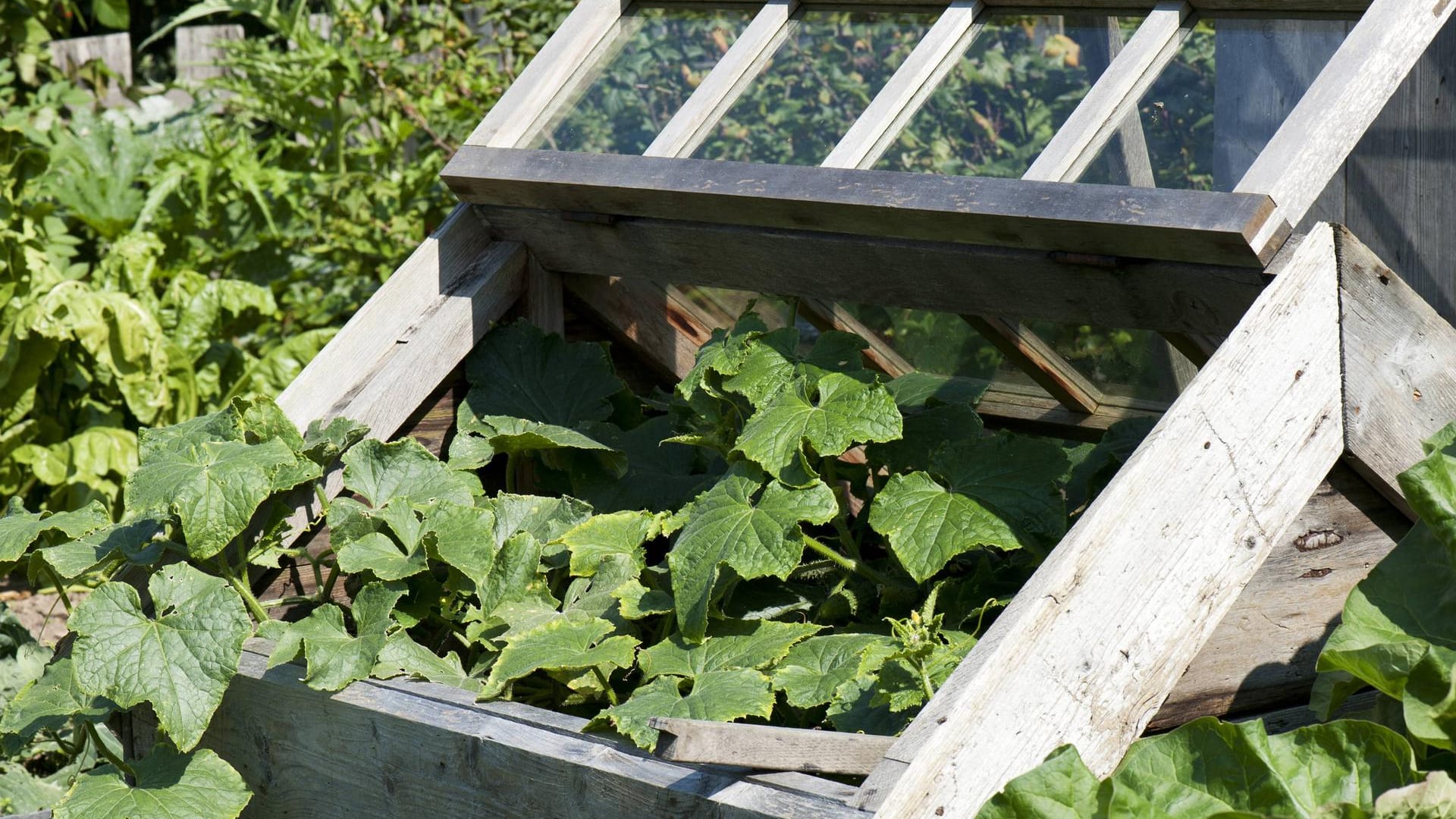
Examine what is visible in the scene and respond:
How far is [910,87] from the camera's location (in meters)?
1.89

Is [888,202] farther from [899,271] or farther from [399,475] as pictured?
[399,475]

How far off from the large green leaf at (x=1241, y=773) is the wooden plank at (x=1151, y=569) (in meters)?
0.06

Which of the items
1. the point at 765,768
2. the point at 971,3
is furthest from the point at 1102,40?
the point at 765,768

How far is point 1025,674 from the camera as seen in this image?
1249 mm

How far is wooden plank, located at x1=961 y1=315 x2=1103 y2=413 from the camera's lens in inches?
78.2

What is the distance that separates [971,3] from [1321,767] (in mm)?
1152

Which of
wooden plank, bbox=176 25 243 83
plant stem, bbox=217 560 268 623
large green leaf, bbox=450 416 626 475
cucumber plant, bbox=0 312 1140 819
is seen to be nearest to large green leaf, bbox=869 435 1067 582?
cucumber plant, bbox=0 312 1140 819

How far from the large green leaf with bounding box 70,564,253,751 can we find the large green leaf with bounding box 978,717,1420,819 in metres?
0.89

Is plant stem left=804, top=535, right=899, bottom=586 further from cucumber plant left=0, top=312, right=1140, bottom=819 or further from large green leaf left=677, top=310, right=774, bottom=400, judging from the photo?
large green leaf left=677, top=310, right=774, bottom=400

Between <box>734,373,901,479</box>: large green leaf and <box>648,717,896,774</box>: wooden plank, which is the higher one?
<box>734,373,901,479</box>: large green leaf

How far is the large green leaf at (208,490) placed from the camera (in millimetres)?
1637

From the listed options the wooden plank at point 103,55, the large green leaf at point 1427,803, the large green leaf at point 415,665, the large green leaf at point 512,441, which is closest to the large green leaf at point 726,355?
the large green leaf at point 512,441

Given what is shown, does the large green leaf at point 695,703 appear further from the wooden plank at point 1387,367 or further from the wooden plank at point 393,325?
the wooden plank at point 393,325

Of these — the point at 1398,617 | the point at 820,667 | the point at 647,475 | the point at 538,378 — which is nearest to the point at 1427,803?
the point at 1398,617
